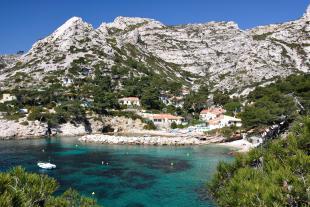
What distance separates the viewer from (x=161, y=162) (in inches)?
1973

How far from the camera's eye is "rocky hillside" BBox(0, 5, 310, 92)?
13012 centimetres

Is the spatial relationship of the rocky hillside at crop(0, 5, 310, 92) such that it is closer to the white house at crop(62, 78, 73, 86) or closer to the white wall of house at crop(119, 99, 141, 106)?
the white house at crop(62, 78, 73, 86)

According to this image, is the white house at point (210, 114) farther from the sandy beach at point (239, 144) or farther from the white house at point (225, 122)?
the sandy beach at point (239, 144)

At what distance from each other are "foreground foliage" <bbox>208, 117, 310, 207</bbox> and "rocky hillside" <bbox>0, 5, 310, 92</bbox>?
10890 centimetres

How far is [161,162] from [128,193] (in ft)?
59.6

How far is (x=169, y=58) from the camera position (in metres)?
192

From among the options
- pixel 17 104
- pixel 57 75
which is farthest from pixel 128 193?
pixel 57 75

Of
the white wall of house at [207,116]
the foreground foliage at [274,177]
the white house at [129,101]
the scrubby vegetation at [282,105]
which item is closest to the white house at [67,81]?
the white house at [129,101]

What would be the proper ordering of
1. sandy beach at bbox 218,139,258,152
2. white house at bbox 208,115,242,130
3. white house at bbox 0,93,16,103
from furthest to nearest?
white house at bbox 0,93,16,103 < white house at bbox 208,115,242,130 < sandy beach at bbox 218,139,258,152

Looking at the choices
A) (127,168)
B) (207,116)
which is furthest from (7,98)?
(127,168)

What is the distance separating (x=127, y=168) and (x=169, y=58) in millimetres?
150768

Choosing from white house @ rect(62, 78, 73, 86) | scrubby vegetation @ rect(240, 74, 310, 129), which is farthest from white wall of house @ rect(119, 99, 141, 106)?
scrubby vegetation @ rect(240, 74, 310, 129)

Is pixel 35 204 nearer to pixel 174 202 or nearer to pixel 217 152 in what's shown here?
pixel 174 202

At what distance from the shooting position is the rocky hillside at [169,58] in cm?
13012
